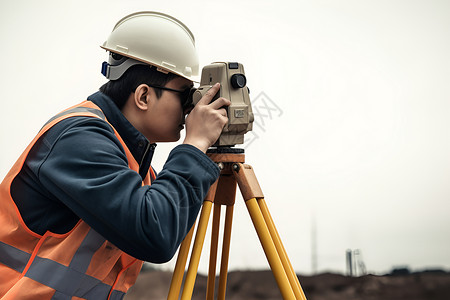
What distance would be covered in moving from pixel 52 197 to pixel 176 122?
523 millimetres

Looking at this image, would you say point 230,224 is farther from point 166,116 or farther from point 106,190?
point 106,190

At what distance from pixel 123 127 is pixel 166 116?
0.55 feet

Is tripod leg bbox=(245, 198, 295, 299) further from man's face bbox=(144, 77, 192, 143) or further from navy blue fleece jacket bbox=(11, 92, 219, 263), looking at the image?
man's face bbox=(144, 77, 192, 143)

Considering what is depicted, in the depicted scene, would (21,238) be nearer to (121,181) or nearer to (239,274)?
(121,181)

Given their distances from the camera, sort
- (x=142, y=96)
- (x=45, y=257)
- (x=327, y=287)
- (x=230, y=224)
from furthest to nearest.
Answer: (x=327, y=287) → (x=230, y=224) → (x=142, y=96) → (x=45, y=257)

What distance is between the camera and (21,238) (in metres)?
1.35

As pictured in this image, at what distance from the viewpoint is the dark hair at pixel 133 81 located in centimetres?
159

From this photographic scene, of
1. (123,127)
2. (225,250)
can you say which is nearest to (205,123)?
(123,127)

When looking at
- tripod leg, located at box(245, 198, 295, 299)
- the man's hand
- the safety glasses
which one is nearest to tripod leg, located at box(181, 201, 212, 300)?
tripod leg, located at box(245, 198, 295, 299)

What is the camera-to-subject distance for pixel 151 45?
1609 mm

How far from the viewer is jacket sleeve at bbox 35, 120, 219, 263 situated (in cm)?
119

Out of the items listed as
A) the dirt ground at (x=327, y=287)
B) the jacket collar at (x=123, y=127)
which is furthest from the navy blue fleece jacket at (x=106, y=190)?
the dirt ground at (x=327, y=287)

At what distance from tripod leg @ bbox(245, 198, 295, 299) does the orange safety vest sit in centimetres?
55

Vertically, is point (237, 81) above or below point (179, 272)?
above
